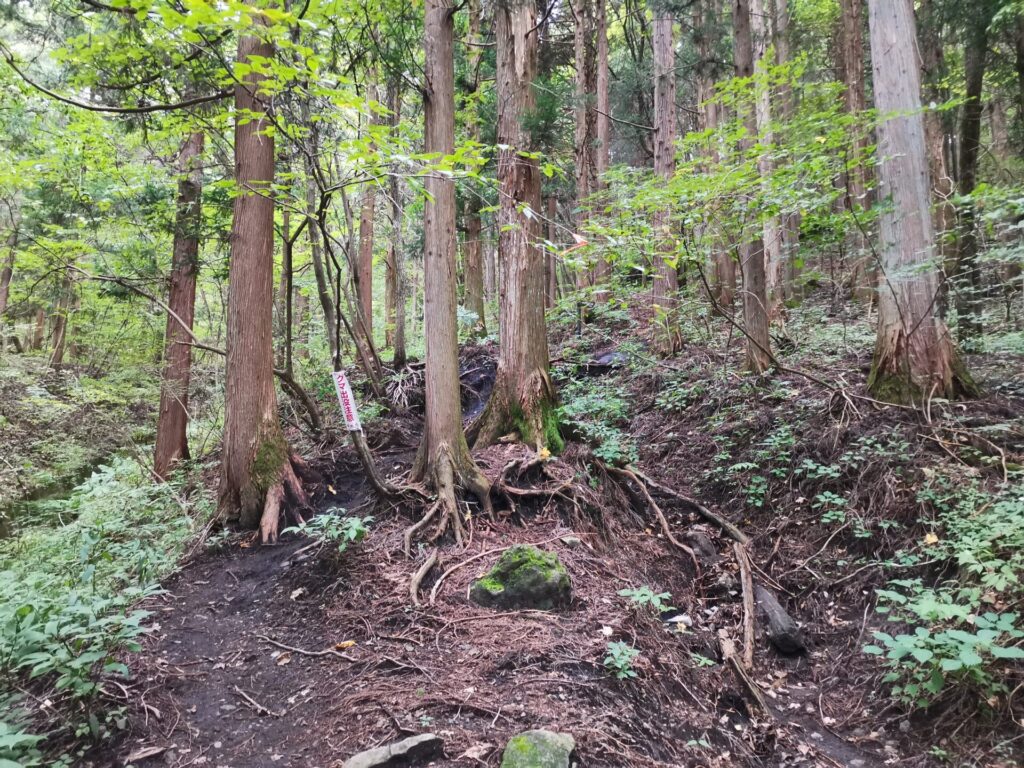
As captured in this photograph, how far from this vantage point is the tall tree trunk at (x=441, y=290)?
5.16 m

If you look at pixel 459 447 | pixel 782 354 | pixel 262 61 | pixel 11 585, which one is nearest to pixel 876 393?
pixel 782 354

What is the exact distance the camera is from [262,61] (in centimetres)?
334

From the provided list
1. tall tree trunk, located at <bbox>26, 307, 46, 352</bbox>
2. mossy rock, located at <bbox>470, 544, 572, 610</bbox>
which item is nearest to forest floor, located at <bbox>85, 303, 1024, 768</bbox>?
mossy rock, located at <bbox>470, 544, 572, 610</bbox>

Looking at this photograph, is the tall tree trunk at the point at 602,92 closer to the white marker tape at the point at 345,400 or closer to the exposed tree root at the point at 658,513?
the exposed tree root at the point at 658,513

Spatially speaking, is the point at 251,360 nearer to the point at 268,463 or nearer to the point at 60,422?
the point at 268,463

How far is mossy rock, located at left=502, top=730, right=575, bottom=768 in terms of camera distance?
7.89ft

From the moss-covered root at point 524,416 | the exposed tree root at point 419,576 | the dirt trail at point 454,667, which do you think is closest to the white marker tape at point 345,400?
the dirt trail at point 454,667

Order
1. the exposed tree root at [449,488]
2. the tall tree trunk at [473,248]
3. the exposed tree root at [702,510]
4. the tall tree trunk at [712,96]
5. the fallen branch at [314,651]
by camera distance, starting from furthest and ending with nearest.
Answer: the tall tree trunk at [473,248], the tall tree trunk at [712,96], the exposed tree root at [702,510], the exposed tree root at [449,488], the fallen branch at [314,651]

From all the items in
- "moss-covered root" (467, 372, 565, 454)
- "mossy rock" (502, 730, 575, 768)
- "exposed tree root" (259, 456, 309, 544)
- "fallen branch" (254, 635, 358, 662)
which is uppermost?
"moss-covered root" (467, 372, 565, 454)

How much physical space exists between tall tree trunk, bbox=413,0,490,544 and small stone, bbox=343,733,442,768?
2649mm

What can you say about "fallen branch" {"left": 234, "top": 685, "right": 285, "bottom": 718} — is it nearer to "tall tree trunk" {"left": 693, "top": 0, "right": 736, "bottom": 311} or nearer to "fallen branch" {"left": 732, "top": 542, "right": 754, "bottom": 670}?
"fallen branch" {"left": 732, "top": 542, "right": 754, "bottom": 670}

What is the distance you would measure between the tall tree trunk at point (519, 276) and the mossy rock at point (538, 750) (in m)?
3.48

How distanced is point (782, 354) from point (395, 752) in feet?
26.5

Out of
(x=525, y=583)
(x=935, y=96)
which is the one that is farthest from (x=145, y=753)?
(x=935, y=96)
